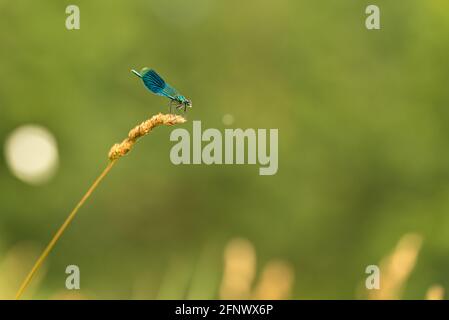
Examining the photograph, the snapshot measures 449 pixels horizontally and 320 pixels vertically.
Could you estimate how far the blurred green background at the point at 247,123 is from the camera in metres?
11.5

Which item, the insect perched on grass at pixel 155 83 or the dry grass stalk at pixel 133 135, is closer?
the dry grass stalk at pixel 133 135

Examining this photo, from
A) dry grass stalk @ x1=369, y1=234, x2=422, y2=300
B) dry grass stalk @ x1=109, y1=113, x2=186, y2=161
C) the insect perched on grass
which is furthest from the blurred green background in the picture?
dry grass stalk @ x1=109, y1=113, x2=186, y2=161

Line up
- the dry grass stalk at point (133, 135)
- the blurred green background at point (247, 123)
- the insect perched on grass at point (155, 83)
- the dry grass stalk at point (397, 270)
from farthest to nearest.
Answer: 1. the blurred green background at point (247, 123)
2. the insect perched on grass at point (155, 83)
3. the dry grass stalk at point (397, 270)
4. the dry grass stalk at point (133, 135)

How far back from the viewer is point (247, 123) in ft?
40.1

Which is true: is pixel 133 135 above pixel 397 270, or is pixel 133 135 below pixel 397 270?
above

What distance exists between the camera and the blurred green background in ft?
37.7

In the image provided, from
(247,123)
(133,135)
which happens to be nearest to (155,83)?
(133,135)

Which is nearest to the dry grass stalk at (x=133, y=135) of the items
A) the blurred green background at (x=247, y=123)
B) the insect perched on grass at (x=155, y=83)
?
the insect perched on grass at (x=155, y=83)

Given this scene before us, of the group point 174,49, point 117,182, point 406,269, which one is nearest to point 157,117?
point 406,269

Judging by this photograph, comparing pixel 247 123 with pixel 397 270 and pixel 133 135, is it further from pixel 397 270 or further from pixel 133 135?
pixel 133 135

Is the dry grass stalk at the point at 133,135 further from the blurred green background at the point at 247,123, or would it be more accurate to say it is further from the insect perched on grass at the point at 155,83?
the blurred green background at the point at 247,123

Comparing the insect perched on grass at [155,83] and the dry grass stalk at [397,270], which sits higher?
the insect perched on grass at [155,83]

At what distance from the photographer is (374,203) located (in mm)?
12438

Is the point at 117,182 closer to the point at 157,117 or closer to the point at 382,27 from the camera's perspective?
the point at 382,27
